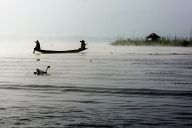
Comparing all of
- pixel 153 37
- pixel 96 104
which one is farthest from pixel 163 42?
pixel 96 104

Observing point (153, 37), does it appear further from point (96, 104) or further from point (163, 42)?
point (96, 104)

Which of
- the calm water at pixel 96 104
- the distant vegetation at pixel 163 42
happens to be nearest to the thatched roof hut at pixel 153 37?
the distant vegetation at pixel 163 42

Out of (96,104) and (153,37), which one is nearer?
(96,104)

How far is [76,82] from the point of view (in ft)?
82.6

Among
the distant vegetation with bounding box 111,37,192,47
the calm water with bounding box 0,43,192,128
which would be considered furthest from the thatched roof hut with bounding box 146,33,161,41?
the calm water with bounding box 0,43,192,128

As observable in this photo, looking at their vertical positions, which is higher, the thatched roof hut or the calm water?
the thatched roof hut

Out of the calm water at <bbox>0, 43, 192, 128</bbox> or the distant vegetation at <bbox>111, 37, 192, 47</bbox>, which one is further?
the distant vegetation at <bbox>111, 37, 192, 47</bbox>

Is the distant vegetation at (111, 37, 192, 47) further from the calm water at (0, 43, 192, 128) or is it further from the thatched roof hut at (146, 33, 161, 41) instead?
the calm water at (0, 43, 192, 128)

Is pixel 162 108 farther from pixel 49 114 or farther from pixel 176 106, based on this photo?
pixel 49 114

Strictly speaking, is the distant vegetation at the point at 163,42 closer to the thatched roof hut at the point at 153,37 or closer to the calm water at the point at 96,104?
the thatched roof hut at the point at 153,37

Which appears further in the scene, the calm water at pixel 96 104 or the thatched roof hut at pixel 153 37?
the thatched roof hut at pixel 153 37

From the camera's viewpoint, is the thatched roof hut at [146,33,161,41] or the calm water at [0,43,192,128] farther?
the thatched roof hut at [146,33,161,41]

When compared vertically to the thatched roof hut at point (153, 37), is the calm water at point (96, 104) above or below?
below

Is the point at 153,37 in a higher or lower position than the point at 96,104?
higher
